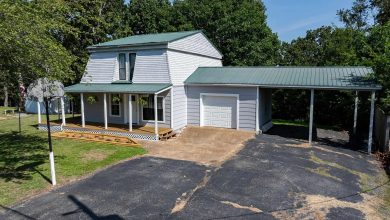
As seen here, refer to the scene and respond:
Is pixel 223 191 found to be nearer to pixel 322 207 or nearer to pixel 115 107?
pixel 322 207

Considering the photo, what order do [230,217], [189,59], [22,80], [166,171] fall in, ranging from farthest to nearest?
[189,59] → [166,171] → [22,80] → [230,217]

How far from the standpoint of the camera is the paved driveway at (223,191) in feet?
26.8

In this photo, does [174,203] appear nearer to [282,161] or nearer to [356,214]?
[356,214]

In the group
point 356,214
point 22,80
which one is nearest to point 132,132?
point 22,80

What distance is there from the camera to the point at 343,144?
54.9 feet

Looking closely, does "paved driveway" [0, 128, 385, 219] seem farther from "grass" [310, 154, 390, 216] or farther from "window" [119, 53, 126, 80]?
"window" [119, 53, 126, 80]

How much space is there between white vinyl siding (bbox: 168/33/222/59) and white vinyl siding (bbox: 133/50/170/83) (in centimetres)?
97

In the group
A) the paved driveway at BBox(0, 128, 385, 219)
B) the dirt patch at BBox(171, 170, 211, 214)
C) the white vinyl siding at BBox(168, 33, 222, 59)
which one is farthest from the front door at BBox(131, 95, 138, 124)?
the dirt patch at BBox(171, 170, 211, 214)

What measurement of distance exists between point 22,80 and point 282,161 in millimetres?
10284

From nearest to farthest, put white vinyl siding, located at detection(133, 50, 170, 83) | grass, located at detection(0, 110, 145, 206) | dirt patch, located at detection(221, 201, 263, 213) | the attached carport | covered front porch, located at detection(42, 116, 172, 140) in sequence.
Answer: dirt patch, located at detection(221, 201, 263, 213) → grass, located at detection(0, 110, 145, 206) → the attached carport → covered front porch, located at detection(42, 116, 172, 140) → white vinyl siding, located at detection(133, 50, 170, 83)

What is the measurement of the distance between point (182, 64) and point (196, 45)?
101 inches

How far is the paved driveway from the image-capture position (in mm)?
8164

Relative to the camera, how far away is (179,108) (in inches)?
761

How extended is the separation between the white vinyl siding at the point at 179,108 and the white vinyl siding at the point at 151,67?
3.65 ft
